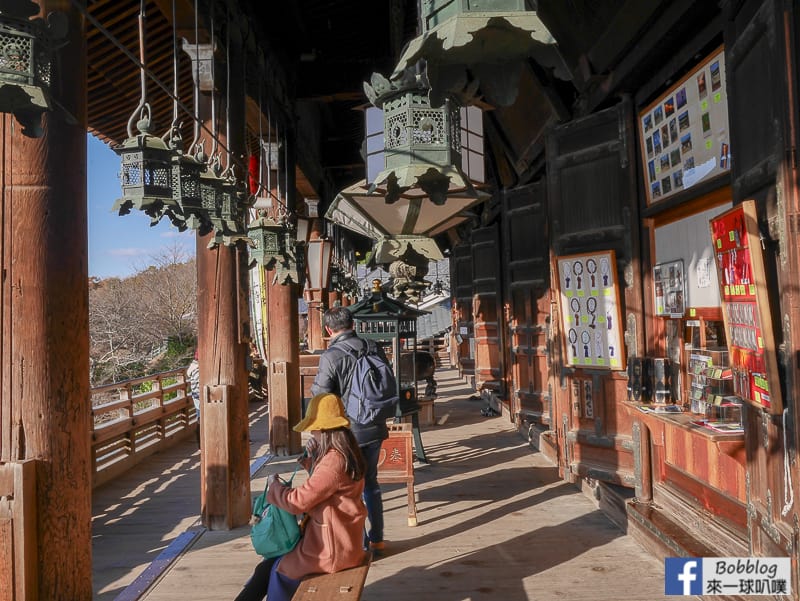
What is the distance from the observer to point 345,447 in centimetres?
354

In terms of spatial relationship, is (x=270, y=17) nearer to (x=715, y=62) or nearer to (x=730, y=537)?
(x=715, y=62)

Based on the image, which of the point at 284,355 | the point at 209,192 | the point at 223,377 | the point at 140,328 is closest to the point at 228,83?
the point at 209,192

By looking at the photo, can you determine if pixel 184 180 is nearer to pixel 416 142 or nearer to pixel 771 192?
pixel 416 142

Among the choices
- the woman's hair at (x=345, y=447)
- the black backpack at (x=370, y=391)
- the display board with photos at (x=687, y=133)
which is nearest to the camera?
the woman's hair at (x=345, y=447)

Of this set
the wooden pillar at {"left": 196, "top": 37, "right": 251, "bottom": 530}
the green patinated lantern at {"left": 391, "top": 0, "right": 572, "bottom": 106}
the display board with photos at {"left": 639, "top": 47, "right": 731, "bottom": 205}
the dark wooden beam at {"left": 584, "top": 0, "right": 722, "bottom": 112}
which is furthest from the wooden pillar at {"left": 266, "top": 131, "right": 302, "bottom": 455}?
the green patinated lantern at {"left": 391, "top": 0, "right": 572, "bottom": 106}

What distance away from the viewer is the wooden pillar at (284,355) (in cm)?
943

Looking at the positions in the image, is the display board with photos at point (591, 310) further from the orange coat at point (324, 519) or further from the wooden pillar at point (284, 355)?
the wooden pillar at point (284, 355)

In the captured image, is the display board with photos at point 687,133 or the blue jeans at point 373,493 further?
the blue jeans at point 373,493

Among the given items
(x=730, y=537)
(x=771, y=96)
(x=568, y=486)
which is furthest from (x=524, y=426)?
(x=771, y=96)

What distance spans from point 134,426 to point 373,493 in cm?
554

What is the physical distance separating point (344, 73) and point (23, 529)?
27.3 feet

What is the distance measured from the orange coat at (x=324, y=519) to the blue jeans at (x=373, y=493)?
4.95 feet

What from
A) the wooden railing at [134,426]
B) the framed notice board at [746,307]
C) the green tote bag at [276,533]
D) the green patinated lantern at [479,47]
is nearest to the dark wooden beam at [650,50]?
the framed notice board at [746,307]

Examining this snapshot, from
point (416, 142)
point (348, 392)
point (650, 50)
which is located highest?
point (650, 50)
